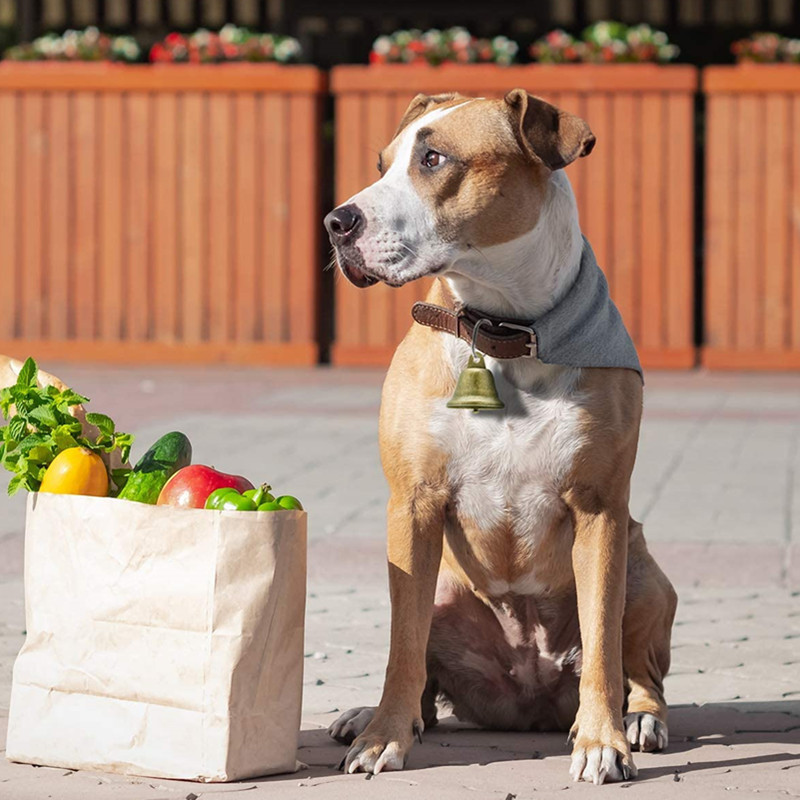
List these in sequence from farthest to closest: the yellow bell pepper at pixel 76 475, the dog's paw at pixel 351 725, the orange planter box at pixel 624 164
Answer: the orange planter box at pixel 624 164 < the dog's paw at pixel 351 725 < the yellow bell pepper at pixel 76 475

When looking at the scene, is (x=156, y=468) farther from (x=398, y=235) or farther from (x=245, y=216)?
(x=245, y=216)

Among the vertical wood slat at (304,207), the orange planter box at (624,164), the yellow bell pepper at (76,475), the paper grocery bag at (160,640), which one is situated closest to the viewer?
the paper grocery bag at (160,640)

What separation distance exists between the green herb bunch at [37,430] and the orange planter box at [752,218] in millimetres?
8912

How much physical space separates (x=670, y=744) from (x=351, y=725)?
74 cm

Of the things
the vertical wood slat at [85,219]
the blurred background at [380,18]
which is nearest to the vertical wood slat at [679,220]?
the blurred background at [380,18]

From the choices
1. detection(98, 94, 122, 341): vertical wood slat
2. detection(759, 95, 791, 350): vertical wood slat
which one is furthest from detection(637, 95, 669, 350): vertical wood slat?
detection(98, 94, 122, 341): vertical wood slat

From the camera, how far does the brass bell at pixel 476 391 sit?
11.9ft

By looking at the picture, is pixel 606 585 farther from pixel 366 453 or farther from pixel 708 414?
pixel 708 414

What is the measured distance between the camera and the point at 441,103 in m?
3.94

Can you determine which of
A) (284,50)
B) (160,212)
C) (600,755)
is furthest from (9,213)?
(600,755)

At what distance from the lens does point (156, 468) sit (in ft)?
11.8

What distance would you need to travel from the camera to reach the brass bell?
11.9 ft

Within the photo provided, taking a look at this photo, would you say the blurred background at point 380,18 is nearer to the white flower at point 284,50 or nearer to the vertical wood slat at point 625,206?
the white flower at point 284,50

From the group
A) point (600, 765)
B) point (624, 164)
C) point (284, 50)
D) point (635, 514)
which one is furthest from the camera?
point (284, 50)
